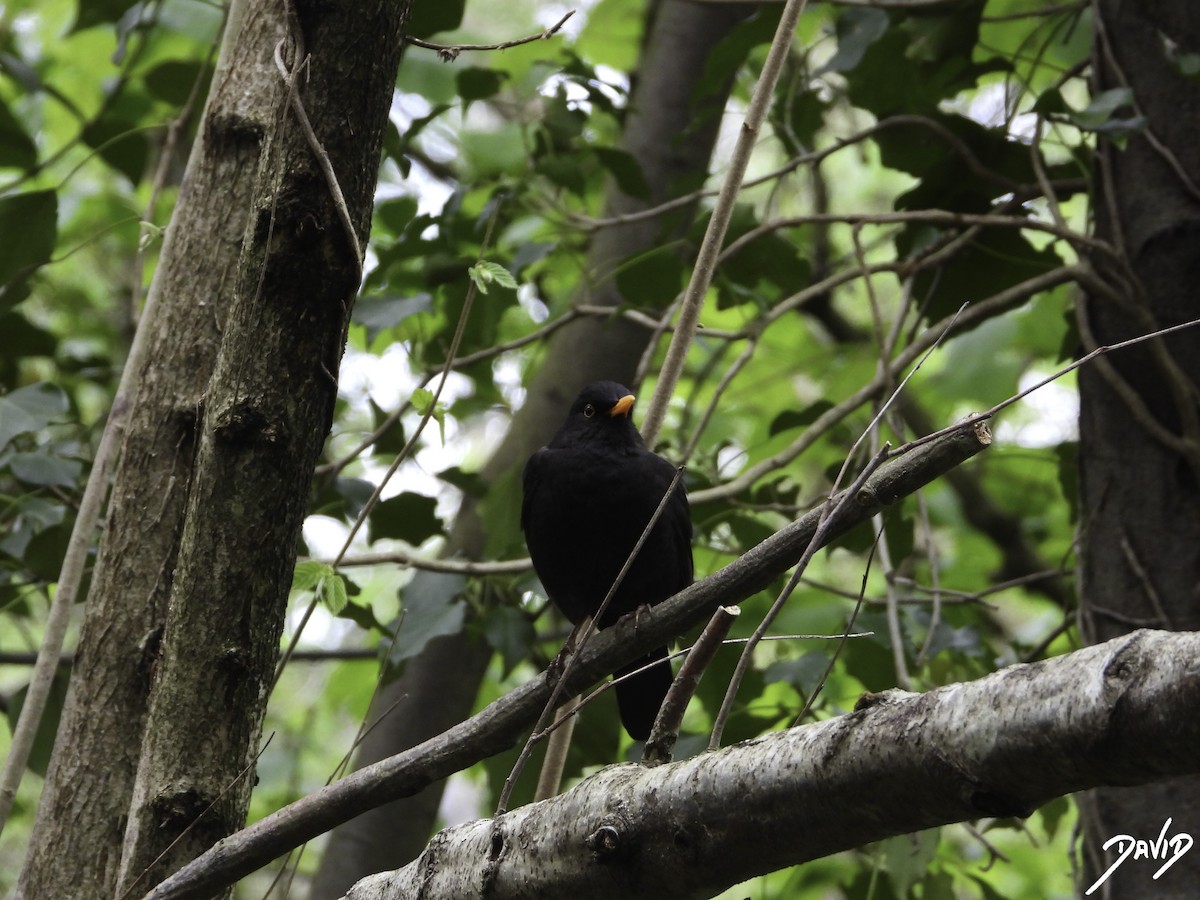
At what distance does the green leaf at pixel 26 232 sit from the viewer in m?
3.21

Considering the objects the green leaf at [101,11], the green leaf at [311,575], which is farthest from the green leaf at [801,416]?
the green leaf at [101,11]

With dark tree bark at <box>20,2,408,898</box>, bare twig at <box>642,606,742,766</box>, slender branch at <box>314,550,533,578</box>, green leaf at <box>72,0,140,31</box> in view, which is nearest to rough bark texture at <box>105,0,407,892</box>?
dark tree bark at <box>20,2,408,898</box>

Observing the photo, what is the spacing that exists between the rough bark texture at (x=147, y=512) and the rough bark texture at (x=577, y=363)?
150 cm

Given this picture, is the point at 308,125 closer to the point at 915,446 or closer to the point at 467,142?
the point at 915,446

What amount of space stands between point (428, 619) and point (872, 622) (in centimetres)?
121

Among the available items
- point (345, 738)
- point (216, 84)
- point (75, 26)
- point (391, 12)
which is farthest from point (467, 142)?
point (345, 738)

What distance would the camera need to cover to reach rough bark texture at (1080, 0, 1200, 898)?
297 cm

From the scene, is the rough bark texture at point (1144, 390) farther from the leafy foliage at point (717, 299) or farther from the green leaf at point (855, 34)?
the green leaf at point (855, 34)

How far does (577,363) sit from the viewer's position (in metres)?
4.60

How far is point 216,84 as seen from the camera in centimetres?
250

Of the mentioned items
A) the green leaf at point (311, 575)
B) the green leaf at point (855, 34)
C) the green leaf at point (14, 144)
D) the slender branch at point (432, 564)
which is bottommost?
the green leaf at point (311, 575)

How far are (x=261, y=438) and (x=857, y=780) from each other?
1.09 meters

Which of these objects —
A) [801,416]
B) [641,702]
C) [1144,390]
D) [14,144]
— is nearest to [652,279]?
[801,416]
